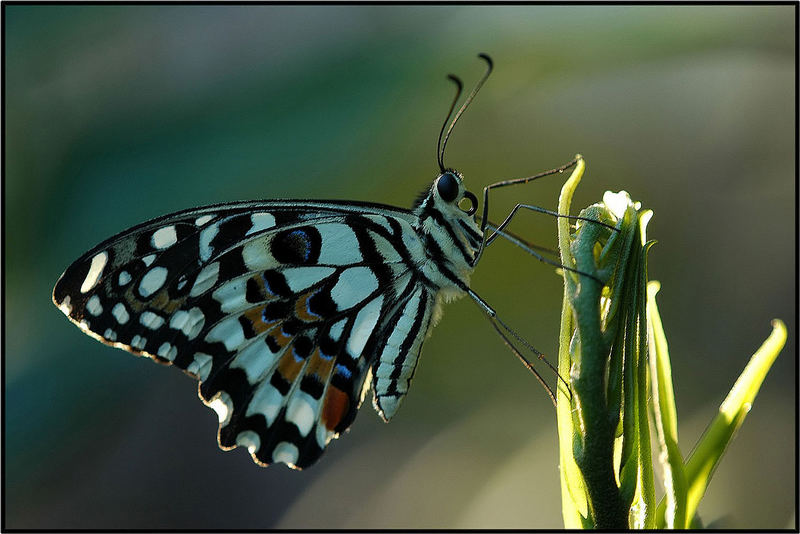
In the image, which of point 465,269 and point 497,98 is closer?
point 465,269

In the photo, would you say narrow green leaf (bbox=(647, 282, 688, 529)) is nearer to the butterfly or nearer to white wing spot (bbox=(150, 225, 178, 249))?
the butterfly

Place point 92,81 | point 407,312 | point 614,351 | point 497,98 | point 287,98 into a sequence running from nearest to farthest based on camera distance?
1. point 614,351
2. point 407,312
3. point 497,98
4. point 287,98
5. point 92,81

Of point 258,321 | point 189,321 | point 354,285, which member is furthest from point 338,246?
point 189,321

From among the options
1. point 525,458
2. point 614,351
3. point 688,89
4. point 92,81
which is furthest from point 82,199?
point 614,351

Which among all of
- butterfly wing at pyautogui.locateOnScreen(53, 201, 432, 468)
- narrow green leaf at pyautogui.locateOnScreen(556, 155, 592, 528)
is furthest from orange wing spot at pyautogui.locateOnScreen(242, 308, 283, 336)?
narrow green leaf at pyautogui.locateOnScreen(556, 155, 592, 528)

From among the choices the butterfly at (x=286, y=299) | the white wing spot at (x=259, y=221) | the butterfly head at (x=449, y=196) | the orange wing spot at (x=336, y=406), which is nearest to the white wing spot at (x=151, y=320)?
the butterfly at (x=286, y=299)

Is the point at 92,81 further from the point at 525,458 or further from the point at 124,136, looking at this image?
the point at 525,458
